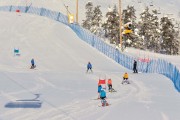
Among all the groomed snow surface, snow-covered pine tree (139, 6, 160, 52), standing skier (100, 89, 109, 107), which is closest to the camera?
the groomed snow surface

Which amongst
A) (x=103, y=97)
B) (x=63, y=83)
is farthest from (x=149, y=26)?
(x=103, y=97)

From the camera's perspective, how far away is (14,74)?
37094 millimetres

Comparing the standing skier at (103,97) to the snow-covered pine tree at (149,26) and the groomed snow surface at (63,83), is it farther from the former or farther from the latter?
the snow-covered pine tree at (149,26)

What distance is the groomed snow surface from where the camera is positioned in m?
22.1

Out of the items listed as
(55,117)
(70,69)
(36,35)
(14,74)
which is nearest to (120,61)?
(70,69)

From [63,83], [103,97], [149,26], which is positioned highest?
[149,26]

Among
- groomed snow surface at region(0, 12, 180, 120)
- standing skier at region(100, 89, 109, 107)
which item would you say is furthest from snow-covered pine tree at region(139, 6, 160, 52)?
standing skier at region(100, 89, 109, 107)

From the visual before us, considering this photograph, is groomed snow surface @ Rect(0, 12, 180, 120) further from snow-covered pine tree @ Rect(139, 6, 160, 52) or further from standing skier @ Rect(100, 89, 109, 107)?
snow-covered pine tree @ Rect(139, 6, 160, 52)

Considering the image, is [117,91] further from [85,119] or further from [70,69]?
[70,69]

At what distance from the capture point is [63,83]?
33.6m

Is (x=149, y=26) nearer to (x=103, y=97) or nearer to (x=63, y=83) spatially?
(x=63, y=83)

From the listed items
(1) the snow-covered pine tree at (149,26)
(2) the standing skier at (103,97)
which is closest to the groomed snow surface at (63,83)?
(2) the standing skier at (103,97)

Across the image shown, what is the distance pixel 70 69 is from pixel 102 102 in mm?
19600

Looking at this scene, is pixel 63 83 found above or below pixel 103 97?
below
